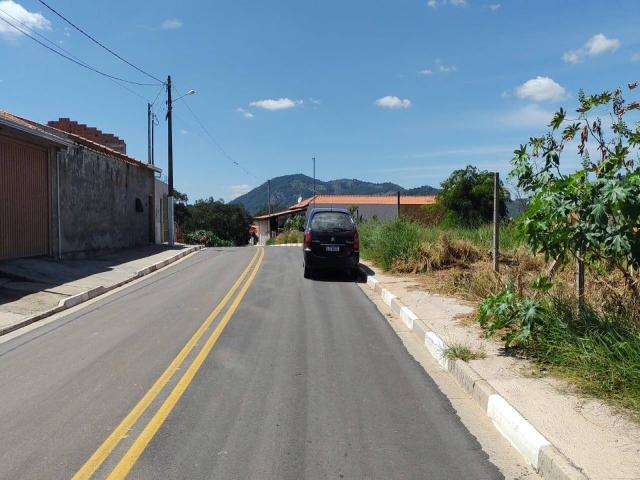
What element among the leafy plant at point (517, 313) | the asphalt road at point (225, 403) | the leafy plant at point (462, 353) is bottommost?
the asphalt road at point (225, 403)

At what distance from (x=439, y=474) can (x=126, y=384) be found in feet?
11.3

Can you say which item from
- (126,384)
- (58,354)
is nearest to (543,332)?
(126,384)

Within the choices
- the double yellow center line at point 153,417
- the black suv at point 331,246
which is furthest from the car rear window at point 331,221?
the double yellow center line at point 153,417

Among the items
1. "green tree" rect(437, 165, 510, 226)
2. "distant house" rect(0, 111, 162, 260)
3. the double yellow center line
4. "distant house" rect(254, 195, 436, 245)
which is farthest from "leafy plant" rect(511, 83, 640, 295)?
"distant house" rect(254, 195, 436, 245)

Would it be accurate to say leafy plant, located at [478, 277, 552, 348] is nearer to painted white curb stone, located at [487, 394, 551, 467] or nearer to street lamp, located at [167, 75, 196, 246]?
painted white curb stone, located at [487, 394, 551, 467]

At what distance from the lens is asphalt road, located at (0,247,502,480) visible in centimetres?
409

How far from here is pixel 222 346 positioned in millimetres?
7516

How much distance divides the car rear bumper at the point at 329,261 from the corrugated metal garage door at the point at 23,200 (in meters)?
7.53

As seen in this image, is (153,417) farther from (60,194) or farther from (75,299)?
(60,194)

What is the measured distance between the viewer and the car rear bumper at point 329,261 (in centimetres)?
1481

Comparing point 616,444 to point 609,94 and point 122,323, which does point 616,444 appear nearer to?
point 609,94

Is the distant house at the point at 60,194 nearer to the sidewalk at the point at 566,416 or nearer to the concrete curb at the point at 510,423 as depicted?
the concrete curb at the point at 510,423

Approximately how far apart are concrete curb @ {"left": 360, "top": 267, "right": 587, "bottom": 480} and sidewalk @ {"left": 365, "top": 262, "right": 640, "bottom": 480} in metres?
0.07

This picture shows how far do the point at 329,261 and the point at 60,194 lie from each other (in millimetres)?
8537
